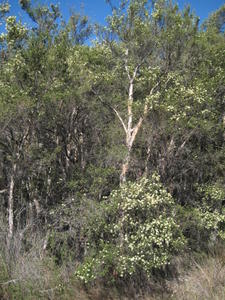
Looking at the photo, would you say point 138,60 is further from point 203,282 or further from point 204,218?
point 203,282

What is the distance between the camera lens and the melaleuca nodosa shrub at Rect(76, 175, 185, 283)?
8008mm

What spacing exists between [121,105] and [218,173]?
4608mm

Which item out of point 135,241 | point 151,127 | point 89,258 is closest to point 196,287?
point 135,241

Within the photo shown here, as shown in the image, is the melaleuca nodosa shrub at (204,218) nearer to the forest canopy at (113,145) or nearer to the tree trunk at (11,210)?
the forest canopy at (113,145)

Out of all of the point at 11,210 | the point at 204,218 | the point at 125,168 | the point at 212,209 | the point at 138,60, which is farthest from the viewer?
the point at 138,60

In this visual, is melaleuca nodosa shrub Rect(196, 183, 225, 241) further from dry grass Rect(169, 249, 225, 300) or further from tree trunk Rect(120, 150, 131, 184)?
tree trunk Rect(120, 150, 131, 184)

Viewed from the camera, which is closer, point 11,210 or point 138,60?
point 11,210

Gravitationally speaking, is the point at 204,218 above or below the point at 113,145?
below

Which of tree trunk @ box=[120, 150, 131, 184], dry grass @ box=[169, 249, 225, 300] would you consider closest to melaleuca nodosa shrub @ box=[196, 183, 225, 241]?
dry grass @ box=[169, 249, 225, 300]

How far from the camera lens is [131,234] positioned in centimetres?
861

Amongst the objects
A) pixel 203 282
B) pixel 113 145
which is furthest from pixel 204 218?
pixel 113 145

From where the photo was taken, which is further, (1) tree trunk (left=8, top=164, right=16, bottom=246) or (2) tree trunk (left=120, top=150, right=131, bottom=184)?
(2) tree trunk (left=120, top=150, right=131, bottom=184)

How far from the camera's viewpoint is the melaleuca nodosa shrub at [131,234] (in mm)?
8008

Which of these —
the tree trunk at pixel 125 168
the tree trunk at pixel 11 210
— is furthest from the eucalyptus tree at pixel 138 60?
the tree trunk at pixel 11 210
